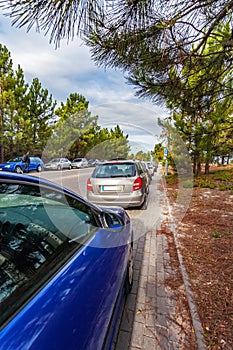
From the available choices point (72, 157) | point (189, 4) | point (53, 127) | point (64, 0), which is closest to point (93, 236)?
point (64, 0)

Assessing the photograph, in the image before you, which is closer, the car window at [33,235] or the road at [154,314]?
the car window at [33,235]

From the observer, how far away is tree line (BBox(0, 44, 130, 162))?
17422 mm

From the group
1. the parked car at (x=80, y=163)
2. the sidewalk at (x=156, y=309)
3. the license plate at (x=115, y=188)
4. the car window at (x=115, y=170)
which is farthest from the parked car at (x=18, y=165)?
the sidewalk at (x=156, y=309)

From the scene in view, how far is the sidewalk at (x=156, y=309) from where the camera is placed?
165cm

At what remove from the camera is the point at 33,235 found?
4.42 ft

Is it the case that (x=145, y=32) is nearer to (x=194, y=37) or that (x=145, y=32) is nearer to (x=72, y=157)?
(x=194, y=37)

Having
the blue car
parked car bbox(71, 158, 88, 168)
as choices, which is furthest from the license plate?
parked car bbox(71, 158, 88, 168)

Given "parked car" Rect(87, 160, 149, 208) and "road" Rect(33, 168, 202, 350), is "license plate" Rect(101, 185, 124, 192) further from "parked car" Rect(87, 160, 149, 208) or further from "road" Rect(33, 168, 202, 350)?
"road" Rect(33, 168, 202, 350)

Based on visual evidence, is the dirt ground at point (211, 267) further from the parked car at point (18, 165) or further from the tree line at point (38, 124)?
the parked car at point (18, 165)

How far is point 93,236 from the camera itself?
5.27 ft

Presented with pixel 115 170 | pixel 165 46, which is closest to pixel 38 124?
pixel 115 170

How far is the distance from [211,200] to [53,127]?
22.2m

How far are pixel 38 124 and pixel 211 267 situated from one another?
24.0 metres

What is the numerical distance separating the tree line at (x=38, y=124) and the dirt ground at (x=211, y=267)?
8.17 m
